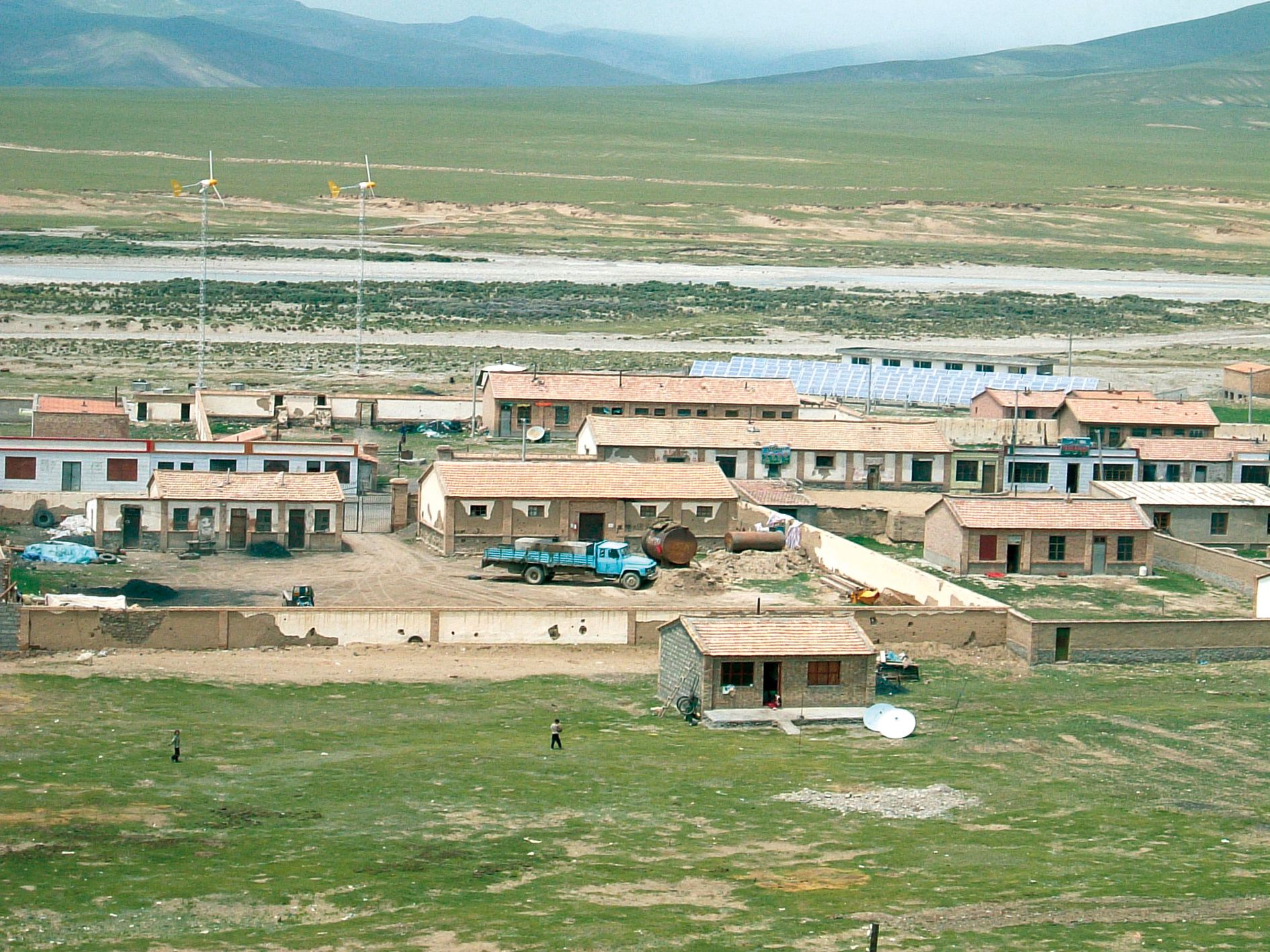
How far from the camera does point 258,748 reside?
115ft

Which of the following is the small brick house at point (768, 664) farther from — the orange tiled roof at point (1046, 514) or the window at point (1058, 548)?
the window at point (1058, 548)

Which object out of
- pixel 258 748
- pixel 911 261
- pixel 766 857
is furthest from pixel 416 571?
pixel 911 261

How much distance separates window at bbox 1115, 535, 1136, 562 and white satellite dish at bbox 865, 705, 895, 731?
17.9 m

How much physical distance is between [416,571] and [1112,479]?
26.9 m

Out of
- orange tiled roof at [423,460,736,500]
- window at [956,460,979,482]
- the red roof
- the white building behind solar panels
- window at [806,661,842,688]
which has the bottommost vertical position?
window at [806,661,842,688]

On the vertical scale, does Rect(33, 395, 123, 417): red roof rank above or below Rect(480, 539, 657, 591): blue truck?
above

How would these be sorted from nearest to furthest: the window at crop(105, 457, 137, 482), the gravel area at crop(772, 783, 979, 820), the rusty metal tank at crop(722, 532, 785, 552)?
the gravel area at crop(772, 783, 979, 820)
the rusty metal tank at crop(722, 532, 785, 552)
the window at crop(105, 457, 137, 482)

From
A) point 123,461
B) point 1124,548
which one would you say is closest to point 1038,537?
point 1124,548

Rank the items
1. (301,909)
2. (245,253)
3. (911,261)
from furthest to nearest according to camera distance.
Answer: (911,261), (245,253), (301,909)

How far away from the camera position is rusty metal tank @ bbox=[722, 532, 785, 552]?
5497cm

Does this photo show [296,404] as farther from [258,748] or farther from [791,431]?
[258,748]

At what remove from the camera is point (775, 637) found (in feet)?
129

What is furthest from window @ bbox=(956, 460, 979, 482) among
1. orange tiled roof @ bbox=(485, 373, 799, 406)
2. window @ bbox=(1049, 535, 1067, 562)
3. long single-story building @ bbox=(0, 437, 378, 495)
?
long single-story building @ bbox=(0, 437, 378, 495)

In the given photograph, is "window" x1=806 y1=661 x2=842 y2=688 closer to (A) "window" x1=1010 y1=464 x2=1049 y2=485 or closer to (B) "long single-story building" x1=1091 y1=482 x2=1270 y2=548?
(B) "long single-story building" x1=1091 y1=482 x2=1270 y2=548
